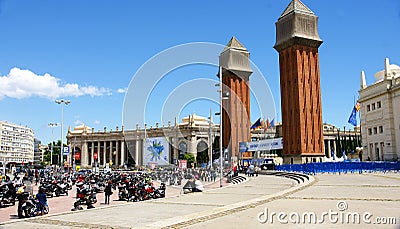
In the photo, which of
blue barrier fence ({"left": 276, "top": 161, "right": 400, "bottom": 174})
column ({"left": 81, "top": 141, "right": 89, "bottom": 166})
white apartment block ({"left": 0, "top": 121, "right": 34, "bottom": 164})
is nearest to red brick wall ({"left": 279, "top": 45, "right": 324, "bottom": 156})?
blue barrier fence ({"left": 276, "top": 161, "right": 400, "bottom": 174})

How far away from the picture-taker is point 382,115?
60.5 m

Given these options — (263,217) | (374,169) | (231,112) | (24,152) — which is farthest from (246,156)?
(24,152)

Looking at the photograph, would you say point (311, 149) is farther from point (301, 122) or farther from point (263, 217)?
point (263, 217)

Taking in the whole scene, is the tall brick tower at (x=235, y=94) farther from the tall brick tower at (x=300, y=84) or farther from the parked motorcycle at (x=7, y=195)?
the parked motorcycle at (x=7, y=195)

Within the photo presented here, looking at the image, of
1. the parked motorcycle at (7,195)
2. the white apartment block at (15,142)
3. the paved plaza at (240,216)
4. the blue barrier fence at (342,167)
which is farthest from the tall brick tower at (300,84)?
the white apartment block at (15,142)

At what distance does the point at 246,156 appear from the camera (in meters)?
74.6

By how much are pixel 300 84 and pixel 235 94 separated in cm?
2565

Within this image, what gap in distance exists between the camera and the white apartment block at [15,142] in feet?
478

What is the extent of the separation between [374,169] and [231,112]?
133ft

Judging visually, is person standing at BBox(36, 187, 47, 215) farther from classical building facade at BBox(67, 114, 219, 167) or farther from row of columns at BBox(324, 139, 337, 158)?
row of columns at BBox(324, 139, 337, 158)

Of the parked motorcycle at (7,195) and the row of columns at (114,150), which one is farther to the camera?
the row of columns at (114,150)

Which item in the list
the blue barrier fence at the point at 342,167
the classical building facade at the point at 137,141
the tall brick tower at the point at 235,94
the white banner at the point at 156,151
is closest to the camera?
the blue barrier fence at the point at 342,167

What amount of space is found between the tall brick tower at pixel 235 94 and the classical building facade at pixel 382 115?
22684 mm

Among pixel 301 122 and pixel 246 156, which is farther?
pixel 246 156
